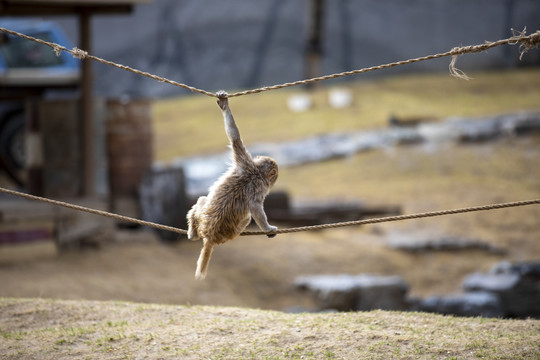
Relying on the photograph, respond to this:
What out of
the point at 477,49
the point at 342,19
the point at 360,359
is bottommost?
the point at 360,359

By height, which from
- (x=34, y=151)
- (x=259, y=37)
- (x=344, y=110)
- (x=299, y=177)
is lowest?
(x=34, y=151)

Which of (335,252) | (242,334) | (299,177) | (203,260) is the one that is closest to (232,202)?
(203,260)

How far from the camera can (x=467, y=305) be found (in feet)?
26.1

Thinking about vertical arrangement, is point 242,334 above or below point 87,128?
below

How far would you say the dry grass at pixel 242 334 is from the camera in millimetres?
4168

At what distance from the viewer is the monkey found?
4.55m

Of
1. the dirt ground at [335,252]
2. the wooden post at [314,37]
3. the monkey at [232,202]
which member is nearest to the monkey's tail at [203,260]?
the monkey at [232,202]

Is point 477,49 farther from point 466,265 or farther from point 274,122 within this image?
point 274,122

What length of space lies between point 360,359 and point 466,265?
7.26 metres

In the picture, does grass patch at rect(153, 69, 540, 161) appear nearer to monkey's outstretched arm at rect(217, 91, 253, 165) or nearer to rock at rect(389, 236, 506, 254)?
rock at rect(389, 236, 506, 254)

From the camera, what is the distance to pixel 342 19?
1073 inches

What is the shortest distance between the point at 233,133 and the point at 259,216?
1.97 feet

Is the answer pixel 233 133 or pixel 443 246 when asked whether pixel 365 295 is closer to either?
pixel 443 246

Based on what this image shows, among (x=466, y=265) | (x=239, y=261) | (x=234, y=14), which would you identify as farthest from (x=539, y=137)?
(x=234, y=14)
